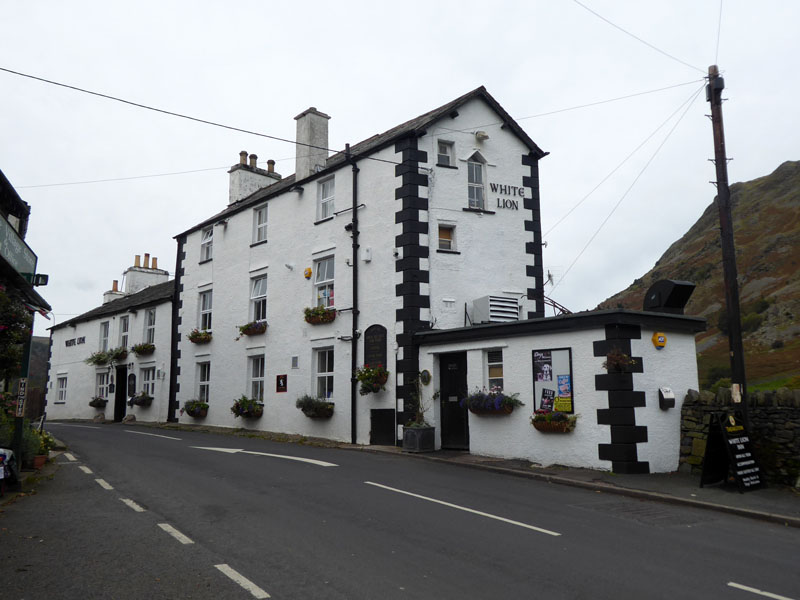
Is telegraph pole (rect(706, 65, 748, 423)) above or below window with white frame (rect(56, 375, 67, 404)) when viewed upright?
above

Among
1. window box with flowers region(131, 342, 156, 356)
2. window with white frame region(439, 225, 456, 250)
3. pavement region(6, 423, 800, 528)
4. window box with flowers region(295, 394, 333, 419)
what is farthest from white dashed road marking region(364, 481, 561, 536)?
window box with flowers region(131, 342, 156, 356)

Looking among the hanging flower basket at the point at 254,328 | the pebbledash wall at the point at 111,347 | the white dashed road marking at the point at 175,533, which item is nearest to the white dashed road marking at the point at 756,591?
the white dashed road marking at the point at 175,533

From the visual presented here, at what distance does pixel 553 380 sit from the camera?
44.7ft

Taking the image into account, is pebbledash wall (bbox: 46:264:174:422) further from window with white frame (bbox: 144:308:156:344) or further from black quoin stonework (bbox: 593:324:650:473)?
black quoin stonework (bbox: 593:324:650:473)

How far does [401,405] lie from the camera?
16859 millimetres

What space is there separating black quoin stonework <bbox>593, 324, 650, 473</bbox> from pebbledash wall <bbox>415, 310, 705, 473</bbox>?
→ 2 cm

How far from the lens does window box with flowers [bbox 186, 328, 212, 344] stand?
25.5 m

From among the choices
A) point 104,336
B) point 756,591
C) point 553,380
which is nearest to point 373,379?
point 553,380

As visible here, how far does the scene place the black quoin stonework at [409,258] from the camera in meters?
16.8

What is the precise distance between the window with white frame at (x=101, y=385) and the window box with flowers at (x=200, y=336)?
1037 cm

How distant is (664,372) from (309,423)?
10796 millimetres

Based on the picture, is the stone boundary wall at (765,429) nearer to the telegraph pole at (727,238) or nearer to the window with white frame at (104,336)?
the telegraph pole at (727,238)

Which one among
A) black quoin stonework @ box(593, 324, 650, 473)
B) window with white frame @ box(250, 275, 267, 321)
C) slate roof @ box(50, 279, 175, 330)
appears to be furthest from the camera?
slate roof @ box(50, 279, 175, 330)

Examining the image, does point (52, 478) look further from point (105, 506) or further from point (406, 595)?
point (406, 595)
